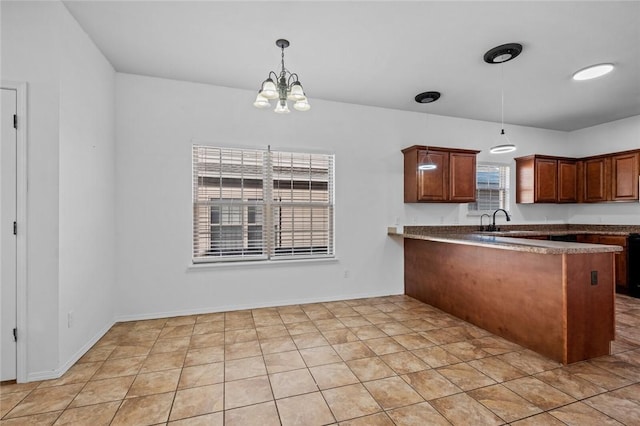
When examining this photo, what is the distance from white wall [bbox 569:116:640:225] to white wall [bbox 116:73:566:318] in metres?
2.70

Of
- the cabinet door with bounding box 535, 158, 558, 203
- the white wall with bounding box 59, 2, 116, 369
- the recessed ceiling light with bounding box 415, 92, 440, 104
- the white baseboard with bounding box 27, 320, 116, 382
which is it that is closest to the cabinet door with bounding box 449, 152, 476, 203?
the recessed ceiling light with bounding box 415, 92, 440, 104

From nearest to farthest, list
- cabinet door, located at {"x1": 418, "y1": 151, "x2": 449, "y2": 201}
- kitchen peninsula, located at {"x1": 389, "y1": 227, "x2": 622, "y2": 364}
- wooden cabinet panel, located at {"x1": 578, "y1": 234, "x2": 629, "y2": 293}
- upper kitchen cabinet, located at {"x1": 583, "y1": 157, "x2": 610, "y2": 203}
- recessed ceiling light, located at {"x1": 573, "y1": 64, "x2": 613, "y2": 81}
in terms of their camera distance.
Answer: kitchen peninsula, located at {"x1": 389, "y1": 227, "x2": 622, "y2": 364} → recessed ceiling light, located at {"x1": 573, "y1": 64, "x2": 613, "y2": 81} → cabinet door, located at {"x1": 418, "y1": 151, "x2": 449, "y2": 201} → wooden cabinet panel, located at {"x1": 578, "y1": 234, "x2": 629, "y2": 293} → upper kitchen cabinet, located at {"x1": 583, "y1": 157, "x2": 610, "y2": 203}

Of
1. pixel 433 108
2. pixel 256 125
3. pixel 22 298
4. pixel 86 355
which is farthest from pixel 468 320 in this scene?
pixel 22 298

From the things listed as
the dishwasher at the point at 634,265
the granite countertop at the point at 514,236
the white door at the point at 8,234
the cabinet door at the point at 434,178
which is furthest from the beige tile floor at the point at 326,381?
the cabinet door at the point at 434,178

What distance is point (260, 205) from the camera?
4.04m

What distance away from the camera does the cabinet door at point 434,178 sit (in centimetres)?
445

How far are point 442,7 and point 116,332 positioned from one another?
4.45 meters

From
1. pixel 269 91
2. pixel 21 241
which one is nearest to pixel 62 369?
pixel 21 241

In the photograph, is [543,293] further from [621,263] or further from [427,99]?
[621,263]

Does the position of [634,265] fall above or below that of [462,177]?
below

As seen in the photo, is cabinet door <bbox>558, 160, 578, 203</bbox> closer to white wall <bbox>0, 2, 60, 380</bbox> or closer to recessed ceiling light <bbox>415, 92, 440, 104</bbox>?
recessed ceiling light <bbox>415, 92, 440, 104</bbox>

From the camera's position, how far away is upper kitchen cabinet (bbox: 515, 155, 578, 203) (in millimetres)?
5270

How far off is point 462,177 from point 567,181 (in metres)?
2.52

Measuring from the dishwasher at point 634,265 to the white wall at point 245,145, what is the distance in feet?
8.06
